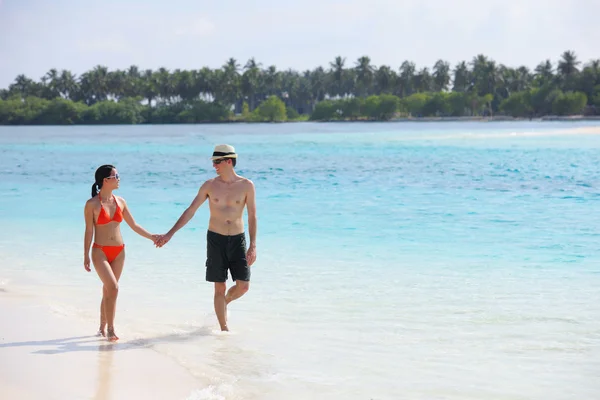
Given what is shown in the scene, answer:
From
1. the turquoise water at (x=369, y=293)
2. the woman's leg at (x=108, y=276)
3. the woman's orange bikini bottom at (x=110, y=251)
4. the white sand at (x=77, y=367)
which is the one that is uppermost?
the woman's orange bikini bottom at (x=110, y=251)

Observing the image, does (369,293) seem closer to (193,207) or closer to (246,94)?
(193,207)

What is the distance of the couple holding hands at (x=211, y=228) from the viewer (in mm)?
6141

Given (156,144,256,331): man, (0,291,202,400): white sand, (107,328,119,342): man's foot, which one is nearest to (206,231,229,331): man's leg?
(156,144,256,331): man

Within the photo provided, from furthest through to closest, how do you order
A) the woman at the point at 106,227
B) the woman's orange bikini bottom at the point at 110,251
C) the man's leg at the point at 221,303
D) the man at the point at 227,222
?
the man's leg at the point at 221,303, the man at the point at 227,222, the woman's orange bikini bottom at the point at 110,251, the woman at the point at 106,227

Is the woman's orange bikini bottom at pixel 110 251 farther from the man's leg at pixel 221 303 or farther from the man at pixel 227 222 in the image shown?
the man's leg at pixel 221 303

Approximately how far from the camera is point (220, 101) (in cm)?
16300

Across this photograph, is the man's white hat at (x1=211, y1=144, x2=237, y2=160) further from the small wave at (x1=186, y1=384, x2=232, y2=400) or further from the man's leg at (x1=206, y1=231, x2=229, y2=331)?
the small wave at (x1=186, y1=384, x2=232, y2=400)

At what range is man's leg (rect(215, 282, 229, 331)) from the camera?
665 cm

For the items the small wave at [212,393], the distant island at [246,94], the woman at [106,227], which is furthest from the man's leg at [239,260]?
the distant island at [246,94]

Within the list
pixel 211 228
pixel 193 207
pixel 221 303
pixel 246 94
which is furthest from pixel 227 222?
pixel 246 94

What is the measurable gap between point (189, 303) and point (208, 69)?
155m

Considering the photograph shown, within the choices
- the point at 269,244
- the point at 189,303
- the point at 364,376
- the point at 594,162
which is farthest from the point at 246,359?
the point at 594,162

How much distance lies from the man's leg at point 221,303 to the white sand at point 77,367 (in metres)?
→ 0.72

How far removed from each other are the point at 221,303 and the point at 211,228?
0.70 metres
